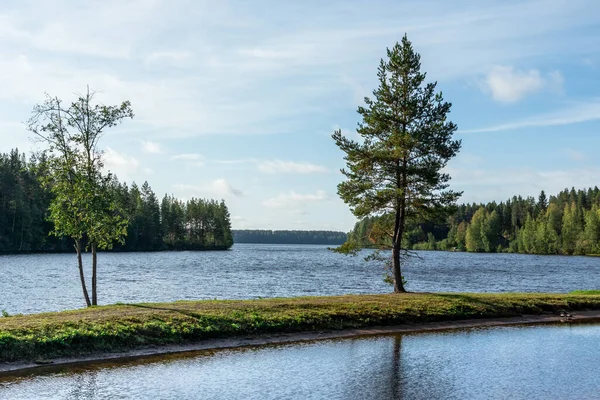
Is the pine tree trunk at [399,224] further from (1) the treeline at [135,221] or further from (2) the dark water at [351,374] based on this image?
(1) the treeline at [135,221]

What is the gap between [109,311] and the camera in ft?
79.1

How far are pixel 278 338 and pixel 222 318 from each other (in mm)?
2444

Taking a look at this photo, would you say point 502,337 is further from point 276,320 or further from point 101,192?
point 101,192

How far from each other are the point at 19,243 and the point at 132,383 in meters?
114

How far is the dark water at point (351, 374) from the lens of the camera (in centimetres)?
1514

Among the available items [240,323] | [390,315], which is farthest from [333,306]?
[240,323]

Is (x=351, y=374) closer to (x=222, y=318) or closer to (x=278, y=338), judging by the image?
(x=278, y=338)

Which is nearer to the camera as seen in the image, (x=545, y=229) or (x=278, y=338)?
(x=278, y=338)

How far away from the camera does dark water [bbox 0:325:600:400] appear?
49.7 ft

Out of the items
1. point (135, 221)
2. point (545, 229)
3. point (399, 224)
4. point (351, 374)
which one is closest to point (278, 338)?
point (351, 374)

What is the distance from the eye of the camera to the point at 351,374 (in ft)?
57.1

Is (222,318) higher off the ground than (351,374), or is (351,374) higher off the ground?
(222,318)

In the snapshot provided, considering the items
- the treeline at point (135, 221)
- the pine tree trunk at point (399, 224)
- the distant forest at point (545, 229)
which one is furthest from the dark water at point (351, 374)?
the distant forest at point (545, 229)

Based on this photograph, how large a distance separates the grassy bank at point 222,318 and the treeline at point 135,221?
45250mm
